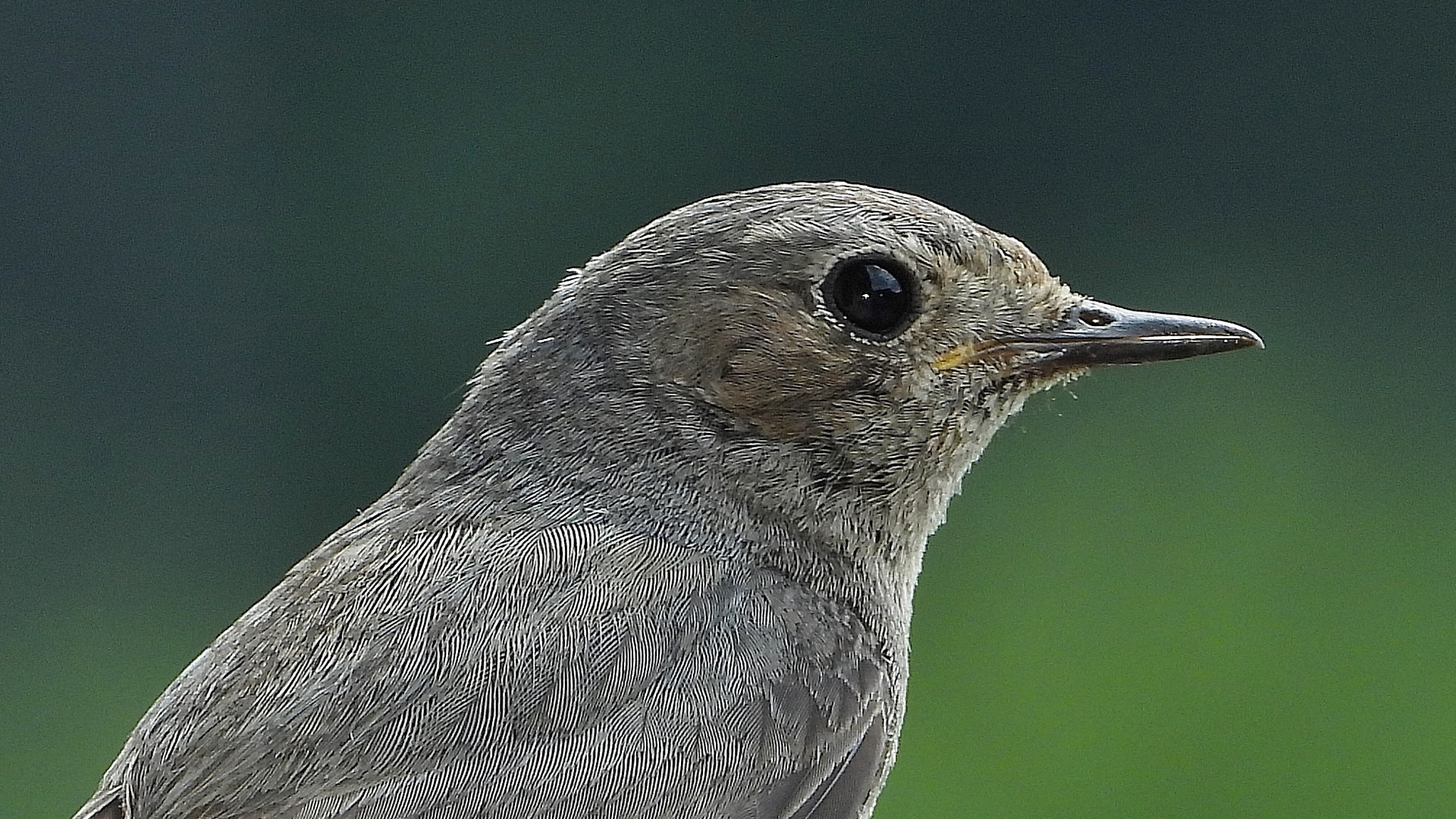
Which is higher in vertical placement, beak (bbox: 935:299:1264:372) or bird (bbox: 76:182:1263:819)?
beak (bbox: 935:299:1264:372)

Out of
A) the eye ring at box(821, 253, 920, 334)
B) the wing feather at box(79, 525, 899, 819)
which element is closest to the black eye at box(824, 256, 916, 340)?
the eye ring at box(821, 253, 920, 334)

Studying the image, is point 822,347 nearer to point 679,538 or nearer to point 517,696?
point 679,538

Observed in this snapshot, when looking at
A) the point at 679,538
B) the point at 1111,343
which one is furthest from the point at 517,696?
the point at 1111,343

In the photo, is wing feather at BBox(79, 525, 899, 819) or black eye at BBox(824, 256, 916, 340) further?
black eye at BBox(824, 256, 916, 340)

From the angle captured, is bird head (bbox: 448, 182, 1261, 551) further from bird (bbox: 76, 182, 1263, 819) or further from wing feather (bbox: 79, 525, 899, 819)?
wing feather (bbox: 79, 525, 899, 819)

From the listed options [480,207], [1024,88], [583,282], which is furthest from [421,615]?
[1024,88]

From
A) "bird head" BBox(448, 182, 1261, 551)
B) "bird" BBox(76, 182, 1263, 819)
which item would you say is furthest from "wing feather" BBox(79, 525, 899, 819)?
"bird head" BBox(448, 182, 1261, 551)

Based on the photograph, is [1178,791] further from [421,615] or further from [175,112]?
[175,112]

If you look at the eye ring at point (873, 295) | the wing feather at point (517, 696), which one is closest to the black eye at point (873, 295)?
the eye ring at point (873, 295)
